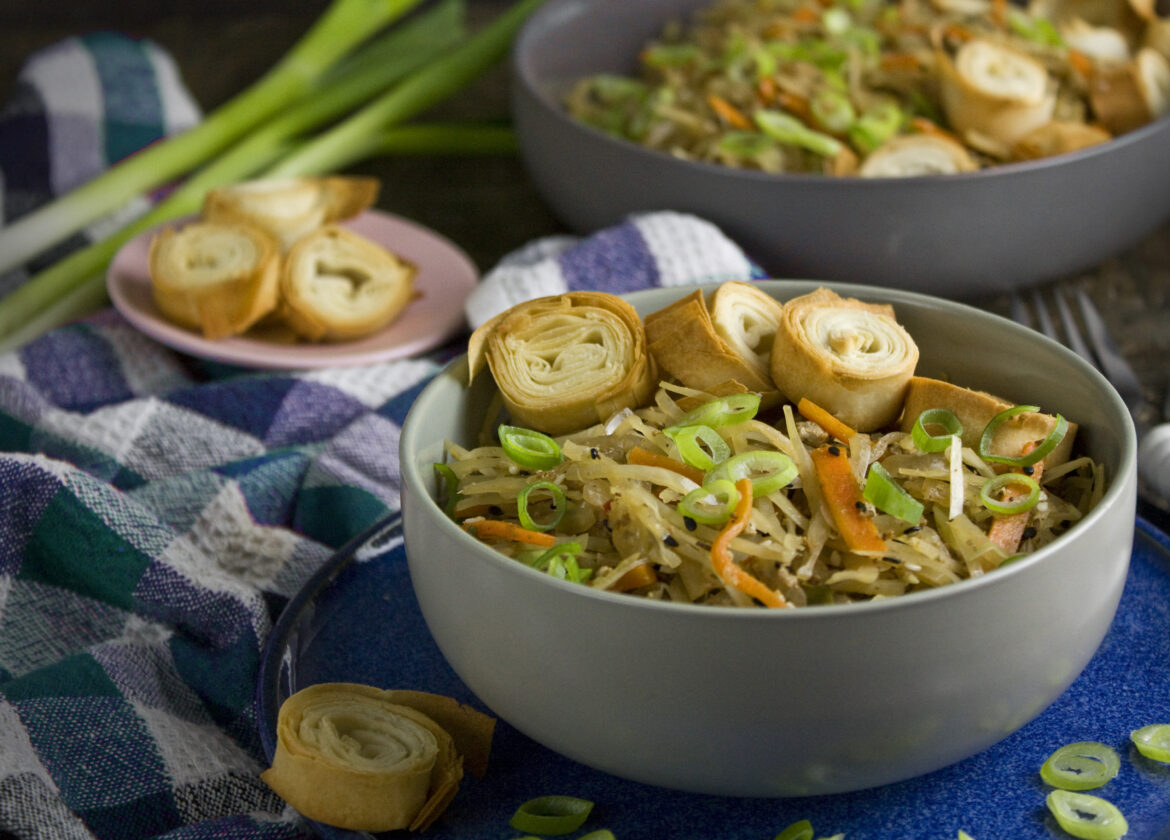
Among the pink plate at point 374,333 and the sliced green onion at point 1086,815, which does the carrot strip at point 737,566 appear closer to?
the sliced green onion at point 1086,815

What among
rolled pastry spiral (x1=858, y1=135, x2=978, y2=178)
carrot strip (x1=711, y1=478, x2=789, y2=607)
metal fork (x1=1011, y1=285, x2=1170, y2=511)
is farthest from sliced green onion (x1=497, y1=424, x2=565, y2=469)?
Result: rolled pastry spiral (x1=858, y1=135, x2=978, y2=178)

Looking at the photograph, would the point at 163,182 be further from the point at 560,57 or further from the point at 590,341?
the point at 590,341

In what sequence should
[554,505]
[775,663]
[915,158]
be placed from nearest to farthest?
[775,663] → [554,505] → [915,158]

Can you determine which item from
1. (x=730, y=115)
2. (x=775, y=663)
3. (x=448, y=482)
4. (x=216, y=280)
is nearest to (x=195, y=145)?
(x=216, y=280)

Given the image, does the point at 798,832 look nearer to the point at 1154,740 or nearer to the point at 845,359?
the point at 1154,740

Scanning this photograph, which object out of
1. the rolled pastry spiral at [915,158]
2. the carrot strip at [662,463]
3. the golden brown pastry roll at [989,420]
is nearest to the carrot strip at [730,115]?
the rolled pastry spiral at [915,158]

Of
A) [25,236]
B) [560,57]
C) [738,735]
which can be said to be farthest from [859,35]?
[738,735]
